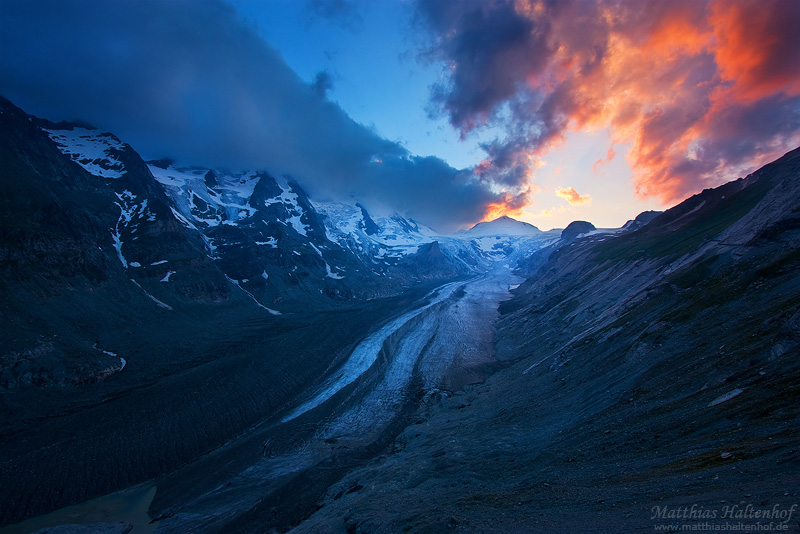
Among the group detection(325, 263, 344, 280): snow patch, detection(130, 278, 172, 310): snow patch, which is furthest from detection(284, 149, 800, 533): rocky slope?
detection(325, 263, 344, 280): snow patch

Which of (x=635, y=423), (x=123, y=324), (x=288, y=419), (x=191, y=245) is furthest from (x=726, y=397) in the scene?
(x=191, y=245)

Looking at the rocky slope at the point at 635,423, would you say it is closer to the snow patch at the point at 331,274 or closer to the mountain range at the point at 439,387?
the mountain range at the point at 439,387

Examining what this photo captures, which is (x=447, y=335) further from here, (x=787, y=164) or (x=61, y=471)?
(x=787, y=164)

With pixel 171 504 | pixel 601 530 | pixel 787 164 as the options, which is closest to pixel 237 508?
pixel 171 504

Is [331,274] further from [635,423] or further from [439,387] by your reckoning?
[635,423]

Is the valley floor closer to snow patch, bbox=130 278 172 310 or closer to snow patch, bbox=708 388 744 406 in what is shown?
snow patch, bbox=708 388 744 406

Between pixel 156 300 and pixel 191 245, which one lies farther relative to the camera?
pixel 191 245

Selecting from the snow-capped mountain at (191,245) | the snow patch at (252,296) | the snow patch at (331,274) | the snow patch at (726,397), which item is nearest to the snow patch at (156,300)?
the snow-capped mountain at (191,245)
